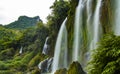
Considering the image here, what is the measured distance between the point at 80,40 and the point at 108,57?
59.8 feet

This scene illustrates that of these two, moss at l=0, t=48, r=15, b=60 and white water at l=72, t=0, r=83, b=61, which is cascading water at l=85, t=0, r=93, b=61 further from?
moss at l=0, t=48, r=15, b=60

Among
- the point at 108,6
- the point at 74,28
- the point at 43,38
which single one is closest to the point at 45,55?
the point at 43,38

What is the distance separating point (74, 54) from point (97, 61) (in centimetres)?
1881

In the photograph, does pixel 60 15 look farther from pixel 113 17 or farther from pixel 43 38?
pixel 113 17

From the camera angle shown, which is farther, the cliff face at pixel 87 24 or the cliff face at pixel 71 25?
the cliff face at pixel 71 25

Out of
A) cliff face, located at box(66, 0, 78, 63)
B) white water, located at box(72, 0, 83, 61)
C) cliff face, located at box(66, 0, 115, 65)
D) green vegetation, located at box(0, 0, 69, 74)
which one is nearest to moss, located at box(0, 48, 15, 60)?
green vegetation, located at box(0, 0, 69, 74)

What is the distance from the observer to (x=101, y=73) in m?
9.85

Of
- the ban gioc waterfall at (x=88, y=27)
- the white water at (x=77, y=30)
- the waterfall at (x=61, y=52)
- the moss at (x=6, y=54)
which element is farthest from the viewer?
the moss at (x=6, y=54)

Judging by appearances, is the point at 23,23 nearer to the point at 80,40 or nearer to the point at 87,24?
the point at 80,40

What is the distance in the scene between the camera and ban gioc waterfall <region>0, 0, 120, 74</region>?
1013cm

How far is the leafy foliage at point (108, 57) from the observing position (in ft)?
31.1

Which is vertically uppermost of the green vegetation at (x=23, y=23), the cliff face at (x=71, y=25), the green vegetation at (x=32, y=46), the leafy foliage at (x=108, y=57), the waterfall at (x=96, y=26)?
the green vegetation at (x=23, y=23)

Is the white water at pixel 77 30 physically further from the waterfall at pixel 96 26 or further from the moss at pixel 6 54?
the moss at pixel 6 54

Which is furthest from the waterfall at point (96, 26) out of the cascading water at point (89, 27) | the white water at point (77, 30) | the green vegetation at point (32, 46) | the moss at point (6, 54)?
the moss at point (6, 54)
